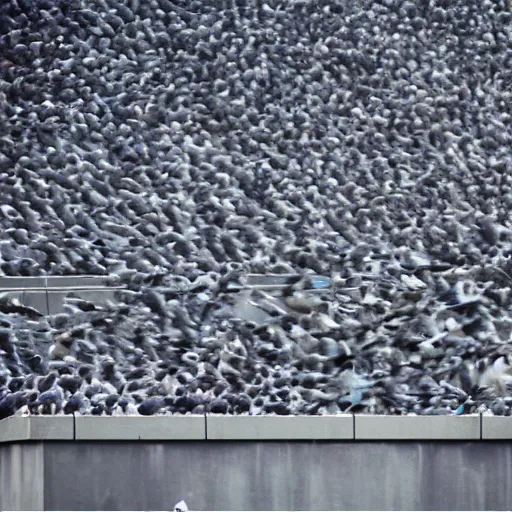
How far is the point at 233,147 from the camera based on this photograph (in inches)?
147

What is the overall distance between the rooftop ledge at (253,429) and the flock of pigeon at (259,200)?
5 centimetres

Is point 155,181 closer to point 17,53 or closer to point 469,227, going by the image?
point 17,53

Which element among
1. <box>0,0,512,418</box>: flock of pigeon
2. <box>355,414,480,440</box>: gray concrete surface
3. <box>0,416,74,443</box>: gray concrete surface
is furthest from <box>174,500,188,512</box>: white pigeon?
<box>355,414,480,440</box>: gray concrete surface

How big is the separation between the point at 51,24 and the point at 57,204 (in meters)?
0.72

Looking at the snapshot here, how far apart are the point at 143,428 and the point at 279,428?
1.67ft

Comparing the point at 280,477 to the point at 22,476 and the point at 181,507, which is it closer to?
the point at 181,507

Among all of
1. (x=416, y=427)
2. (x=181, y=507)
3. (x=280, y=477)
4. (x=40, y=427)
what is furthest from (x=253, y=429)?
(x=40, y=427)

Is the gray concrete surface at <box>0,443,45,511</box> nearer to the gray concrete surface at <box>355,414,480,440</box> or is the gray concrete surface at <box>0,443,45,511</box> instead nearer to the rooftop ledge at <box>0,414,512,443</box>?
the rooftop ledge at <box>0,414,512,443</box>

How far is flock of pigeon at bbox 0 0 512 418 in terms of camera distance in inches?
143

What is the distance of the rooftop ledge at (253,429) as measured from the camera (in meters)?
3.57

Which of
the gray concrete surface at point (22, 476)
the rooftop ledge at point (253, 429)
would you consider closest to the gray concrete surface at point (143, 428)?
the rooftop ledge at point (253, 429)

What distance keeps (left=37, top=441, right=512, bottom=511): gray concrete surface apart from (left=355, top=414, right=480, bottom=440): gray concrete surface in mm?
37

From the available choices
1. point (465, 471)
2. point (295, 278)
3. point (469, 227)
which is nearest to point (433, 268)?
point (469, 227)

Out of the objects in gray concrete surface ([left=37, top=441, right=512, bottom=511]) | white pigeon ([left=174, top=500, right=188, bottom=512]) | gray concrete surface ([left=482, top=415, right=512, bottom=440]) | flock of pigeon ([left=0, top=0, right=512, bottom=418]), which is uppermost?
flock of pigeon ([left=0, top=0, right=512, bottom=418])
